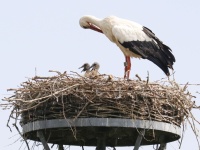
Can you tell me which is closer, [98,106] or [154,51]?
[98,106]

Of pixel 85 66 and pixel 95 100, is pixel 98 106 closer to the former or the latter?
pixel 95 100

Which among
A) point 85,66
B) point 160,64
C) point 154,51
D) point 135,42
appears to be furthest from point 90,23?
point 160,64

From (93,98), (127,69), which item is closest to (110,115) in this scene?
(93,98)

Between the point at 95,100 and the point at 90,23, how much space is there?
13.1ft

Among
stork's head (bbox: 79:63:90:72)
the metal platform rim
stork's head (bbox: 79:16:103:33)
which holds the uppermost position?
stork's head (bbox: 79:16:103:33)

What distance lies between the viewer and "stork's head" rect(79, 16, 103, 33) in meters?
13.6

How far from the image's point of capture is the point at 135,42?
12.8 m

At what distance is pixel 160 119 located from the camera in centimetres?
1028

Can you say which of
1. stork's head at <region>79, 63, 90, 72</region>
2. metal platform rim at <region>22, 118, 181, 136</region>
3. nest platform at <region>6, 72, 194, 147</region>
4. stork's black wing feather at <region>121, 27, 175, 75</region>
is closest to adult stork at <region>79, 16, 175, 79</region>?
stork's black wing feather at <region>121, 27, 175, 75</region>

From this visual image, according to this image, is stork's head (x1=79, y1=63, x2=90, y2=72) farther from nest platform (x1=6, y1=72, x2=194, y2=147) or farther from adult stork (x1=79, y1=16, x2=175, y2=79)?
nest platform (x1=6, y1=72, x2=194, y2=147)

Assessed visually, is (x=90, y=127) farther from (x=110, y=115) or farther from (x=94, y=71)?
(x=94, y=71)

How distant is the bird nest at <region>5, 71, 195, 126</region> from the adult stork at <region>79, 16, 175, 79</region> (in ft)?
6.14

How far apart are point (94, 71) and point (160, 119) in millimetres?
2236

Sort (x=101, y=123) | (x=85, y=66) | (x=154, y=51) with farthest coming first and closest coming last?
(x=85, y=66) → (x=154, y=51) → (x=101, y=123)
